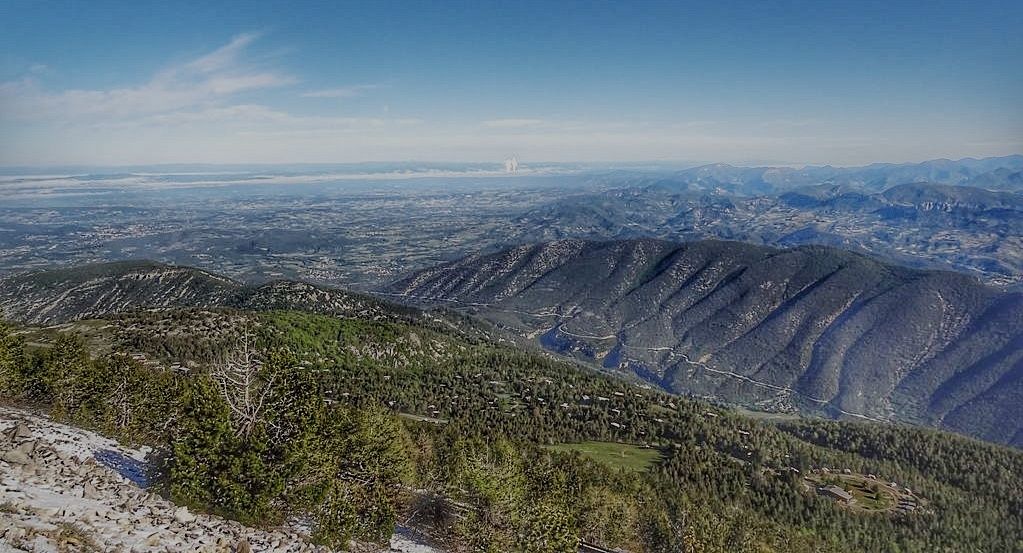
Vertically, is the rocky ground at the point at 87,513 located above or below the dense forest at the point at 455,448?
above

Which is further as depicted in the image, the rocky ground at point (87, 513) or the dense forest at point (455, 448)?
the dense forest at point (455, 448)

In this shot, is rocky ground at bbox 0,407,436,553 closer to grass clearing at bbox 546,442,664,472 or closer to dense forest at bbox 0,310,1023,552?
dense forest at bbox 0,310,1023,552

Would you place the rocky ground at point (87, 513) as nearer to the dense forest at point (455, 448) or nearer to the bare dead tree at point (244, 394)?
the dense forest at point (455, 448)

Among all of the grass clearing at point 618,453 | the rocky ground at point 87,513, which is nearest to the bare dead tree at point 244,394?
the rocky ground at point 87,513

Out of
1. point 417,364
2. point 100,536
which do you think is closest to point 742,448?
point 417,364

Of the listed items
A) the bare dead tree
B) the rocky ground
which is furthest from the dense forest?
the rocky ground

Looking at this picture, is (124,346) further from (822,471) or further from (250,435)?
(822,471)

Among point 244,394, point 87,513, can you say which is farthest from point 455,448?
point 87,513
